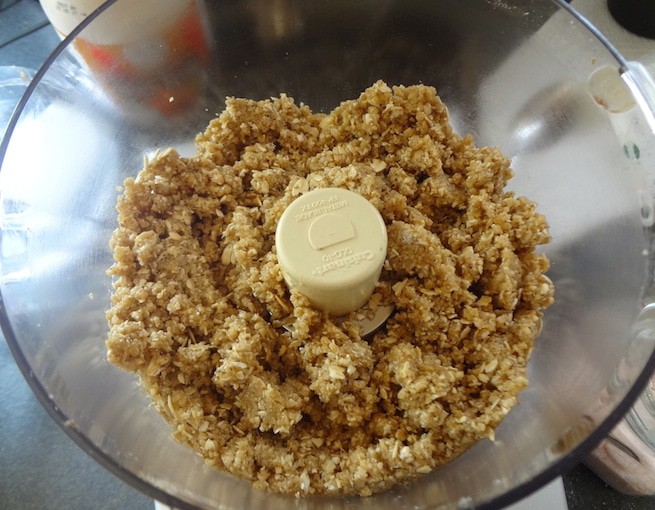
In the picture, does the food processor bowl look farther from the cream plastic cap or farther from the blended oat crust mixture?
the cream plastic cap

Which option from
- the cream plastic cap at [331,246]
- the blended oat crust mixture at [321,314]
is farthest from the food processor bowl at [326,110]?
the cream plastic cap at [331,246]

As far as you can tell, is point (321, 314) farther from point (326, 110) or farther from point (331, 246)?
point (326, 110)

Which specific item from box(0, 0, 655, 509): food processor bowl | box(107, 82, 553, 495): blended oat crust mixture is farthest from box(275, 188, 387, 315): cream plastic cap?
box(0, 0, 655, 509): food processor bowl

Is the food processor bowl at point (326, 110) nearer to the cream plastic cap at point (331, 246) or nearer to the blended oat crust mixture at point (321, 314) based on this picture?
the blended oat crust mixture at point (321, 314)

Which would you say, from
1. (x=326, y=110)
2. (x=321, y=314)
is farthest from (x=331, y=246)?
(x=326, y=110)
